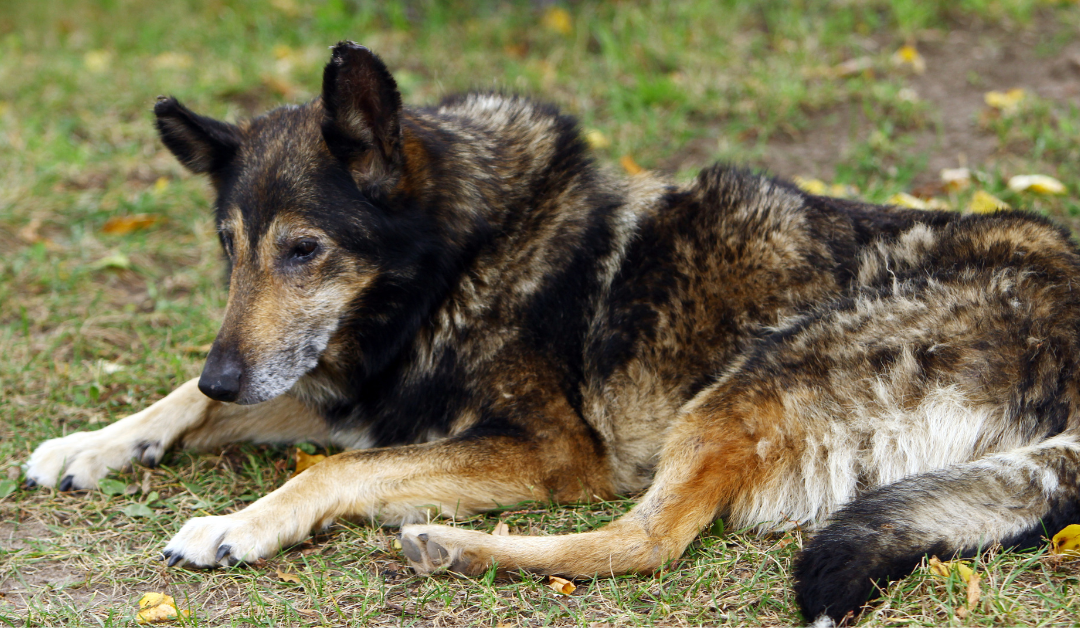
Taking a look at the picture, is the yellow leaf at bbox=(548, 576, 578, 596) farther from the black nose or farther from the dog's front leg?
the black nose

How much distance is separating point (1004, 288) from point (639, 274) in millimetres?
1361

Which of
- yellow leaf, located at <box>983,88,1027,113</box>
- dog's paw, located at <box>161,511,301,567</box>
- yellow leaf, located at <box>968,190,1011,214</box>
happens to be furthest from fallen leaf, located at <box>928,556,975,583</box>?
yellow leaf, located at <box>983,88,1027,113</box>

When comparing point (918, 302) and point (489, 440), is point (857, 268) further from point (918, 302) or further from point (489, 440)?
point (489, 440)

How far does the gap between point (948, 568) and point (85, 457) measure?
11.0 feet

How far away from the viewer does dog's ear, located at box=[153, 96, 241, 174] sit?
11.6 ft

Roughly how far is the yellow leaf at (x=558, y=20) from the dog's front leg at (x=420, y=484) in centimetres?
562

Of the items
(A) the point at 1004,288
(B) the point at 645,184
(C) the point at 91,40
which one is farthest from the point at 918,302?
(C) the point at 91,40

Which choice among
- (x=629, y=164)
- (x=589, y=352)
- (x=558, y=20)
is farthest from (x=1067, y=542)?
(x=558, y=20)

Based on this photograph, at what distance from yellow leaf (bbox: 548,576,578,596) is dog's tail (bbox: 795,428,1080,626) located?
30.4 inches

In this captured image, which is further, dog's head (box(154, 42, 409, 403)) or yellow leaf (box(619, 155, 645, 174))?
yellow leaf (box(619, 155, 645, 174))

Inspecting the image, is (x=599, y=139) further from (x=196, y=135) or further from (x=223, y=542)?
(x=223, y=542)

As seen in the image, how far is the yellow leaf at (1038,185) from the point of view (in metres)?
5.21

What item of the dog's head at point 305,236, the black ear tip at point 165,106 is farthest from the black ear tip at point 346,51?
the black ear tip at point 165,106

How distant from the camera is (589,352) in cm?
357
